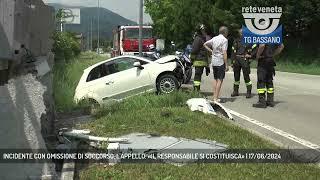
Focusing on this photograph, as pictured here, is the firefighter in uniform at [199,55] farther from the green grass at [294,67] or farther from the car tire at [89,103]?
the green grass at [294,67]

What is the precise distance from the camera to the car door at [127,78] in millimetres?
13859

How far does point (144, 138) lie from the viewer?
7.82 m

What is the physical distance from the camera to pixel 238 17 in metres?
41.3

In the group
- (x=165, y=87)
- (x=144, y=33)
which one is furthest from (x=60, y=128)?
(x=144, y=33)

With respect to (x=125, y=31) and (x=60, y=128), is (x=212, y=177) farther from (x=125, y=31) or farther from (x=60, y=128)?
(x=125, y=31)

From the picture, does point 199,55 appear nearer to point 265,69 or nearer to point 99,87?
point 265,69

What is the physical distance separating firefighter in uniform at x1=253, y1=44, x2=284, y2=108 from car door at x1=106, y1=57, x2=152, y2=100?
2.92 meters

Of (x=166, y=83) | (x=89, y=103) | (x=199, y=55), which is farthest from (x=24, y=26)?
(x=199, y=55)

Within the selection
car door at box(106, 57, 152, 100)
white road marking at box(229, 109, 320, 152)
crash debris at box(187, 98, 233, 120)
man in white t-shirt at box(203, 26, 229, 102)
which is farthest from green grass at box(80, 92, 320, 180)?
car door at box(106, 57, 152, 100)

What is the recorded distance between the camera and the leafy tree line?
121 ft

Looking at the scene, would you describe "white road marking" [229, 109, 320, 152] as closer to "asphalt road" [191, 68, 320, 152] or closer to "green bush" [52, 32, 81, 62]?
→ "asphalt road" [191, 68, 320, 152]

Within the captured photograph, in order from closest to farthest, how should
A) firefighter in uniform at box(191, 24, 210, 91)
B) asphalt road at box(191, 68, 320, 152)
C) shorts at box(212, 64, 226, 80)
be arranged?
1. asphalt road at box(191, 68, 320, 152)
2. shorts at box(212, 64, 226, 80)
3. firefighter in uniform at box(191, 24, 210, 91)

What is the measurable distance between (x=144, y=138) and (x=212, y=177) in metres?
1.88

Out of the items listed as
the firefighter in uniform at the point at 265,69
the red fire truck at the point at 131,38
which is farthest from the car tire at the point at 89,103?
the red fire truck at the point at 131,38
